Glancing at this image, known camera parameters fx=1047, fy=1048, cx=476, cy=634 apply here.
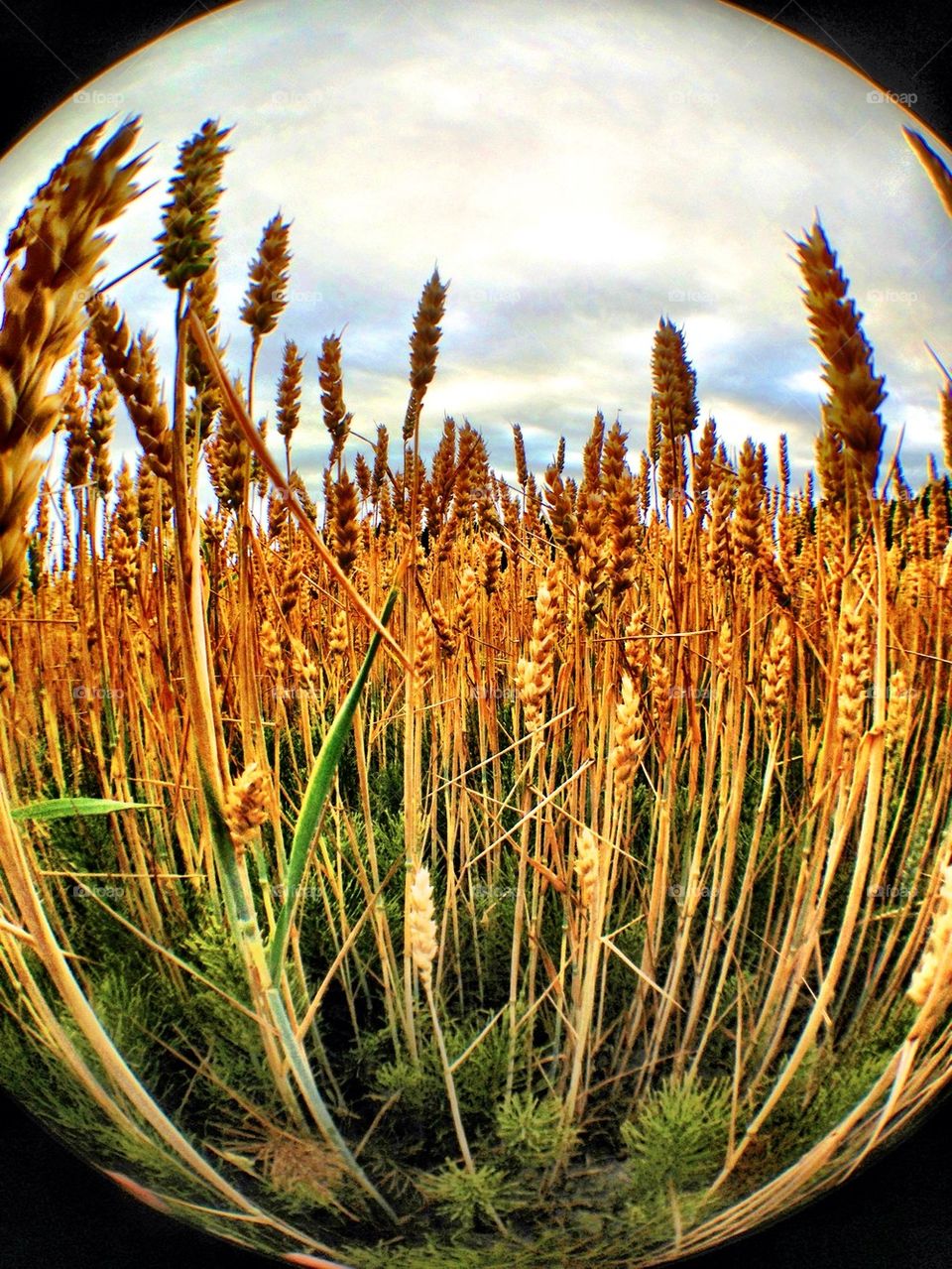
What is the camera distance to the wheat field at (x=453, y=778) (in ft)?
1.84

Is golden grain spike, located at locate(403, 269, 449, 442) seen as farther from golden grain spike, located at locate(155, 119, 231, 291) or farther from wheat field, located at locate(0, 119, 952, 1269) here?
golden grain spike, located at locate(155, 119, 231, 291)

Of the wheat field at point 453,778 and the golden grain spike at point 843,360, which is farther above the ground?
the golden grain spike at point 843,360

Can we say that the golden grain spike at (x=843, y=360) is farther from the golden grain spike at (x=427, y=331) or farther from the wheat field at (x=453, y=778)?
the golden grain spike at (x=427, y=331)

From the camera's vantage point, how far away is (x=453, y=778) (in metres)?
0.61

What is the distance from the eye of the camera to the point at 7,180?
679mm

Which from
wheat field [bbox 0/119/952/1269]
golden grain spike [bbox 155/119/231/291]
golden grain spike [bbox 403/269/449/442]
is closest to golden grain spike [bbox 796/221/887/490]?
wheat field [bbox 0/119/952/1269]

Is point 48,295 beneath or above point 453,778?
above

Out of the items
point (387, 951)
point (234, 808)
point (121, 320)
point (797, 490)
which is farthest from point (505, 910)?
point (121, 320)

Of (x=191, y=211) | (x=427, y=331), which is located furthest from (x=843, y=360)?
(x=191, y=211)

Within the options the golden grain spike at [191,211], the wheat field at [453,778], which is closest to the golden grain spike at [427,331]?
the wheat field at [453,778]

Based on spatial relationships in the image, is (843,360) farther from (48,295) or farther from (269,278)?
(48,295)

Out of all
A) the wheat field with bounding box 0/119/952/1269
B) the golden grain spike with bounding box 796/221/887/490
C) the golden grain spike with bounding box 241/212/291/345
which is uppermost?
the golden grain spike with bounding box 241/212/291/345

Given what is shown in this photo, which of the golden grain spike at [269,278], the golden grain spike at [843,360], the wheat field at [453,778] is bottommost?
the wheat field at [453,778]

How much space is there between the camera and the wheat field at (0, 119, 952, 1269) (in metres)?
0.56
